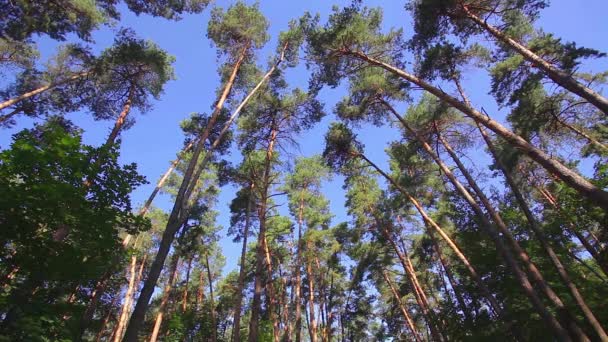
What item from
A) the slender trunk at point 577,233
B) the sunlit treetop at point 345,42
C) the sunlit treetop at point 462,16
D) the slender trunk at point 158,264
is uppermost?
the sunlit treetop at point 345,42

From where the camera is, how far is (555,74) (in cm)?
863

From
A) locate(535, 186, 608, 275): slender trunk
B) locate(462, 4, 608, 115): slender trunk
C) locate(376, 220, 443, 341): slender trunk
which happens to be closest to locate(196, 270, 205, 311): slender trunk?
locate(376, 220, 443, 341): slender trunk

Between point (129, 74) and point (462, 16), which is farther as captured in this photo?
point (129, 74)

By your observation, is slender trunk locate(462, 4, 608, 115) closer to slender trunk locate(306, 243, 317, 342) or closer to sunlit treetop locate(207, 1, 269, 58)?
sunlit treetop locate(207, 1, 269, 58)

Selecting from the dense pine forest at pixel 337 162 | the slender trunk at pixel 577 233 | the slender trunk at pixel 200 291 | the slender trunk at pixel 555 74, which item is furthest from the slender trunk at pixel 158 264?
the slender trunk at pixel 200 291

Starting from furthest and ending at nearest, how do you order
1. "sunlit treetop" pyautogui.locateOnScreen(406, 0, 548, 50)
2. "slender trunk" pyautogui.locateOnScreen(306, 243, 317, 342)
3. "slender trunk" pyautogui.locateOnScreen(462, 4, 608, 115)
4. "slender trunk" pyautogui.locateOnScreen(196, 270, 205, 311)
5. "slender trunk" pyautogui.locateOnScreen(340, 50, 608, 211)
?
1. "slender trunk" pyautogui.locateOnScreen(196, 270, 205, 311)
2. "slender trunk" pyautogui.locateOnScreen(306, 243, 317, 342)
3. "sunlit treetop" pyautogui.locateOnScreen(406, 0, 548, 50)
4. "slender trunk" pyautogui.locateOnScreen(462, 4, 608, 115)
5. "slender trunk" pyautogui.locateOnScreen(340, 50, 608, 211)

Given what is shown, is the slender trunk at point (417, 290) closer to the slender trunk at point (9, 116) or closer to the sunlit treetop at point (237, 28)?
the sunlit treetop at point (237, 28)

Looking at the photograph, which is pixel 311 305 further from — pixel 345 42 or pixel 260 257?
pixel 345 42

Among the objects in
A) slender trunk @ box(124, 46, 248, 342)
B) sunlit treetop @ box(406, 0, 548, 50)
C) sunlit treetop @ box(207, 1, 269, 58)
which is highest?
sunlit treetop @ box(207, 1, 269, 58)

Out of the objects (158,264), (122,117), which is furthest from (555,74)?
(122,117)

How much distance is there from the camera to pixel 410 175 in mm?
18969

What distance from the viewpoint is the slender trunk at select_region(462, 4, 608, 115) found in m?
7.62

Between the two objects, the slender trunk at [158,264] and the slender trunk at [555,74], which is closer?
the slender trunk at [158,264]

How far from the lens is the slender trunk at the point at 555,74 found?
7.62 metres
